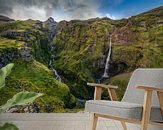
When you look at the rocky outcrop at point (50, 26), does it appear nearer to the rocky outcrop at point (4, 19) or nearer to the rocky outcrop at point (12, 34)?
the rocky outcrop at point (12, 34)

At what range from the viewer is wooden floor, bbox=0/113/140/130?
12.8ft

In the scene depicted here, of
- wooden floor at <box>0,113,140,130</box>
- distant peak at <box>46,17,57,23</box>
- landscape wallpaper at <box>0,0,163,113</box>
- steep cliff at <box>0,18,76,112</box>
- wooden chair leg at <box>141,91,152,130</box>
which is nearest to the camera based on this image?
wooden chair leg at <box>141,91,152,130</box>

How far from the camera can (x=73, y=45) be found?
5660 mm

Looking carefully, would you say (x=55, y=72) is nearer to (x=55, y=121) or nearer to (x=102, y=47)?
(x=102, y=47)

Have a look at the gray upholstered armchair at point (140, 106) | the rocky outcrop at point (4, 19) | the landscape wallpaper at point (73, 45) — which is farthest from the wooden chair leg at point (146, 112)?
the rocky outcrop at point (4, 19)

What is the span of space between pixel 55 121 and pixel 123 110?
2.04m

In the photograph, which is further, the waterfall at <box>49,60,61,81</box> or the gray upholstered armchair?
the waterfall at <box>49,60,61,81</box>

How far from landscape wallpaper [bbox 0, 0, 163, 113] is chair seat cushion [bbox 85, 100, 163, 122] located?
2534mm

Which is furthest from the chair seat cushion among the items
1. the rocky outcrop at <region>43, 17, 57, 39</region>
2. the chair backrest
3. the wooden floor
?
the rocky outcrop at <region>43, 17, 57, 39</region>

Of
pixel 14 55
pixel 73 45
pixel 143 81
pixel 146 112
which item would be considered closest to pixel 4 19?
pixel 14 55

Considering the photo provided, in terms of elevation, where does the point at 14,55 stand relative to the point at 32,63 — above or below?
above

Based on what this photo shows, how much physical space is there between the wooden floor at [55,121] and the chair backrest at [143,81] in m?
0.78

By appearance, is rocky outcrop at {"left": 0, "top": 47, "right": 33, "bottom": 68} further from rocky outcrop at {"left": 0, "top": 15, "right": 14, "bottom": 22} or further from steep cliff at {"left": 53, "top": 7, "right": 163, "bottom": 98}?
rocky outcrop at {"left": 0, "top": 15, "right": 14, "bottom": 22}

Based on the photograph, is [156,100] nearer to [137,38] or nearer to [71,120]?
[71,120]
